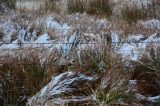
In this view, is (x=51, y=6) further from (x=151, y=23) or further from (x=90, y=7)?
(x=151, y=23)

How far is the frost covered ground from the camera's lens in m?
5.13

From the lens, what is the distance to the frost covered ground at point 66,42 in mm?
5129

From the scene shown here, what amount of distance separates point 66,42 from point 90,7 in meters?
4.13

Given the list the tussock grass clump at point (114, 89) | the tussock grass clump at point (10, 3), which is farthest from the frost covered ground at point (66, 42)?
the tussock grass clump at point (10, 3)

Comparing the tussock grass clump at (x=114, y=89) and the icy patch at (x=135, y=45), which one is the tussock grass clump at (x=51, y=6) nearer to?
the icy patch at (x=135, y=45)

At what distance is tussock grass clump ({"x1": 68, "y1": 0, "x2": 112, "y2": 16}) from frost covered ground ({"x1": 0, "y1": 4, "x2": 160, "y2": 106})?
1.38 meters

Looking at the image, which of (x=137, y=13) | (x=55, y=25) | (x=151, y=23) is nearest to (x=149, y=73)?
(x=55, y=25)

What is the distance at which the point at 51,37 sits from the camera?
732 cm

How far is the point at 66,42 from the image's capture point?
6.62 meters

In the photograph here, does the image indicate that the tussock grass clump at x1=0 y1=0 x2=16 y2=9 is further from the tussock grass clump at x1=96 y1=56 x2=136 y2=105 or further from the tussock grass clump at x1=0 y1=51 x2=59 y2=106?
the tussock grass clump at x1=96 y1=56 x2=136 y2=105

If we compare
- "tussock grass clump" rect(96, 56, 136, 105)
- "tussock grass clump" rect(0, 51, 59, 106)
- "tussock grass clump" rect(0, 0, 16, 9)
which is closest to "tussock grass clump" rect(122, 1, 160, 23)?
"tussock grass clump" rect(0, 0, 16, 9)

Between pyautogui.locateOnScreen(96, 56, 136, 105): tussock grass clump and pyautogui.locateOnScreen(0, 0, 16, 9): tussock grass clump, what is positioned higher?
pyautogui.locateOnScreen(96, 56, 136, 105): tussock grass clump

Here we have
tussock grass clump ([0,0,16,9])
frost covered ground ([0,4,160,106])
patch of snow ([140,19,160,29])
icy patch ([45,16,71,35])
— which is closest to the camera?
frost covered ground ([0,4,160,106])

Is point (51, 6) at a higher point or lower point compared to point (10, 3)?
lower
